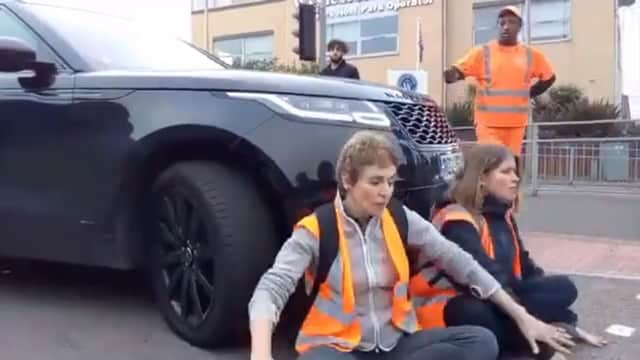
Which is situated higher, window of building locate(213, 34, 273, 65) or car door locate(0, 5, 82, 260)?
window of building locate(213, 34, 273, 65)

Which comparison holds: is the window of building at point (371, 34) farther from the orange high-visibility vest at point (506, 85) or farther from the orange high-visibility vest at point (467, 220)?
the orange high-visibility vest at point (467, 220)

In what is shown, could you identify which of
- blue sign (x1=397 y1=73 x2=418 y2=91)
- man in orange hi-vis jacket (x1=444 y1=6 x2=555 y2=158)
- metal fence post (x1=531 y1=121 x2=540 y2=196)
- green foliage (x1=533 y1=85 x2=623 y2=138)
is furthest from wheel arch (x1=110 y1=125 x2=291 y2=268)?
green foliage (x1=533 y1=85 x2=623 y2=138)

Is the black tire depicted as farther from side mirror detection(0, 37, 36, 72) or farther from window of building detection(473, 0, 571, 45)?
window of building detection(473, 0, 571, 45)

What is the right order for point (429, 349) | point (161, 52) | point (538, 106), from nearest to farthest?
1. point (429, 349)
2. point (161, 52)
3. point (538, 106)

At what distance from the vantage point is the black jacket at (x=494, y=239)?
3396mm

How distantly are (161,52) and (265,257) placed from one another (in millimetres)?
1652

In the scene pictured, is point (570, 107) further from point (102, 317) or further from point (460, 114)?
point (102, 317)

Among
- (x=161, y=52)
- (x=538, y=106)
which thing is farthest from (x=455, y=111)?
(x=161, y=52)

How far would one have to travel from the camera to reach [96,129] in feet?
12.5

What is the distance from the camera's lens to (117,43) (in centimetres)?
439

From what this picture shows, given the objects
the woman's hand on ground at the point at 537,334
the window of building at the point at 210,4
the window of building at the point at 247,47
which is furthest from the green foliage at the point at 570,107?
the woman's hand on ground at the point at 537,334

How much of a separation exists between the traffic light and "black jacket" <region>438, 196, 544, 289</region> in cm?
543

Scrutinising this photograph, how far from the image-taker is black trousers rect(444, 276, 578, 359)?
3258mm

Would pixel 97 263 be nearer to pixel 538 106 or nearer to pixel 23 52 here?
pixel 23 52
